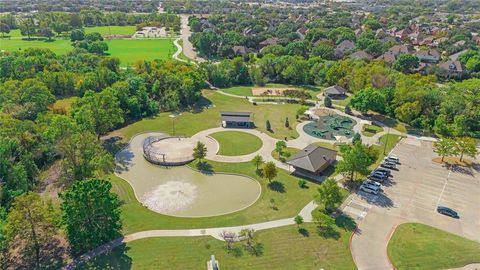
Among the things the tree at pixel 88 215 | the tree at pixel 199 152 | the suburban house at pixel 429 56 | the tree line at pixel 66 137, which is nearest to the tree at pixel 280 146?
the tree at pixel 199 152

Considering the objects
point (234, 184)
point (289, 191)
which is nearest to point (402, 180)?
point (289, 191)

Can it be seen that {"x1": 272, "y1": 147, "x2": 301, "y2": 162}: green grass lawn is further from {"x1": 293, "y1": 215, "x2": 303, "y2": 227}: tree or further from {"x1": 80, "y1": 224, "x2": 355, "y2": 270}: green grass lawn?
{"x1": 80, "y1": 224, "x2": 355, "y2": 270}: green grass lawn

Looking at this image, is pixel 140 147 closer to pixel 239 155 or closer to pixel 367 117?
pixel 239 155

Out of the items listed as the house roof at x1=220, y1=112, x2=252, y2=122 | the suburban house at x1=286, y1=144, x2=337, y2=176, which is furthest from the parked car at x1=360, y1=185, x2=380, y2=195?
the house roof at x1=220, y1=112, x2=252, y2=122

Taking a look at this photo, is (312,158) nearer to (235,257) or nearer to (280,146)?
(280,146)

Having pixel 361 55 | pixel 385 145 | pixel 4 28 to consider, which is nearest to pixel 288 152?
pixel 385 145

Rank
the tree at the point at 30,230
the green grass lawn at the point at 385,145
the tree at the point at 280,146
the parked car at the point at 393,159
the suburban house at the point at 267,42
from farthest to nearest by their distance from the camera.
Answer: the suburban house at the point at 267,42 → the green grass lawn at the point at 385,145 → the tree at the point at 280,146 → the parked car at the point at 393,159 → the tree at the point at 30,230

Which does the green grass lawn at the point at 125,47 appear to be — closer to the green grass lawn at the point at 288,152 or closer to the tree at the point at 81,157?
the tree at the point at 81,157
